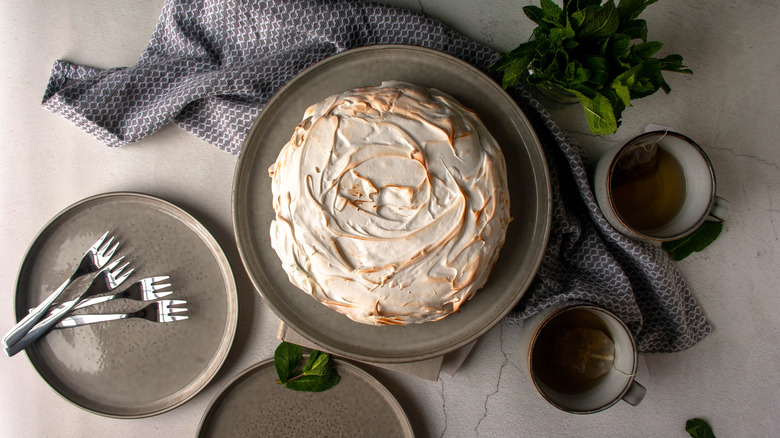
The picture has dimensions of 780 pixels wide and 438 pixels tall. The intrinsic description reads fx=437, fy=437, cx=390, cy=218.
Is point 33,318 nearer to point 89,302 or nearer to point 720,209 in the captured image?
point 89,302

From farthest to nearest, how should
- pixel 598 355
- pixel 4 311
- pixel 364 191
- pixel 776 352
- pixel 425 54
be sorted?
pixel 4 311 < pixel 776 352 < pixel 598 355 < pixel 425 54 < pixel 364 191

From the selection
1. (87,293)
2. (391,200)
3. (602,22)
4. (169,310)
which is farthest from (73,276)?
(602,22)

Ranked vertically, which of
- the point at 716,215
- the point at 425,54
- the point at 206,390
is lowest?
the point at 206,390

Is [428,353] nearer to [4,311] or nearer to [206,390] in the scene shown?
[206,390]

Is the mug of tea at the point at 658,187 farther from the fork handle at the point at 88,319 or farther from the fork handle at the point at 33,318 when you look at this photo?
the fork handle at the point at 33,318

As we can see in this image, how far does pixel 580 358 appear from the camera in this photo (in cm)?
129

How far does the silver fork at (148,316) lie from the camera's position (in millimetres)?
1357

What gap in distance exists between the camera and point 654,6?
1.38 m

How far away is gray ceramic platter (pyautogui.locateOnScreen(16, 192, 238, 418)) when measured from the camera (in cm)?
141

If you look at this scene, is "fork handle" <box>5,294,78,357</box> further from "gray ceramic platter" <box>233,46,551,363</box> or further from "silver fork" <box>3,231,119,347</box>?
"gray ceramic platter" <box>233,46,551,363</box>

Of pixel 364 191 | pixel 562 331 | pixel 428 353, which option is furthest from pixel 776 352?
pixel 364 191

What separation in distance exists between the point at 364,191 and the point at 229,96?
0.66 metres

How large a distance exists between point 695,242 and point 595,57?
0.73m

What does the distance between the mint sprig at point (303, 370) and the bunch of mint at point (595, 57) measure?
985 mm
